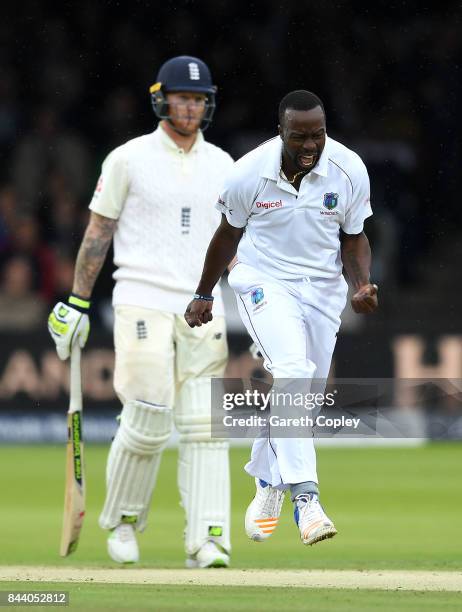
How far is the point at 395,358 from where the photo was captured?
12547 millimetres

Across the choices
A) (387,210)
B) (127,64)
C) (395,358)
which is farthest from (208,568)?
(127,64)

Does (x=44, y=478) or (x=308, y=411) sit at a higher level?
(x=308, y=411)

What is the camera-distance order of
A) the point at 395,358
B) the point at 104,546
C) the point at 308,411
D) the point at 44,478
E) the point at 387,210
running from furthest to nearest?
the point at 387,210 < the point at 395,358 < the point at 44,478 < the point at 104,546 < the point at 308,411

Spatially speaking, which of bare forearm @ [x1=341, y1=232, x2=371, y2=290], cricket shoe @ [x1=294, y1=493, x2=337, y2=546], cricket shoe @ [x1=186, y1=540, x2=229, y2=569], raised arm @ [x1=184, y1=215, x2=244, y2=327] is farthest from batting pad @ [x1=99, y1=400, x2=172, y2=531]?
cricket shoe @ [x1=294, y1=493, x2=337, y2=546]

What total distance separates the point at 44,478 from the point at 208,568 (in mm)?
3914

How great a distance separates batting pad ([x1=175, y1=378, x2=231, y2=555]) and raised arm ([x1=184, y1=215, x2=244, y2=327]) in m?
0.97

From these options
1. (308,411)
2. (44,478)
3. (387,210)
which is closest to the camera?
(308,411)

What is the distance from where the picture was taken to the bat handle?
7367 mm

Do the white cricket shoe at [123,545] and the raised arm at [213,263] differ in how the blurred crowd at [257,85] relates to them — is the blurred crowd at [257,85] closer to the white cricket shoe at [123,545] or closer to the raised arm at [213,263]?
the white cricket shoe at [123,545]

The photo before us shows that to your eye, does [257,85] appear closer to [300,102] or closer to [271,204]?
[271,204]

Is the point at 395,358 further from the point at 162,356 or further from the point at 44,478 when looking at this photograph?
the point at 162,356

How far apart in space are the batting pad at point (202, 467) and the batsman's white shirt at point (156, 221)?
413 millimetres

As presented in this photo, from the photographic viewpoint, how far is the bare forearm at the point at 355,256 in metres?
6.32

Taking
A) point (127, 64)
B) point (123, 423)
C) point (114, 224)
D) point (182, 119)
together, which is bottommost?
point (123, 423)
